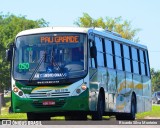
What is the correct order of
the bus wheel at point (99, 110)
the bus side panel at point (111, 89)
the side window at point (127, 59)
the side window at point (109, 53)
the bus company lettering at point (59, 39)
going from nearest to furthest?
the bus company lettering at point (59, 39) → the bus wheel at point (99, 110) → the side window at point (109, 53) → the bus side panel at point (111, 89) → the side window at point (127, 59)

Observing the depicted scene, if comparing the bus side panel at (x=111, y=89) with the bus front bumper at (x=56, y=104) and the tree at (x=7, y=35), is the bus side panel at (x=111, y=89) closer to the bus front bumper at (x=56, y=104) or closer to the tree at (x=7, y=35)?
the bus front bumper at (x=56, y=104)

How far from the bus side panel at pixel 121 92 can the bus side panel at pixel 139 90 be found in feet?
6.57

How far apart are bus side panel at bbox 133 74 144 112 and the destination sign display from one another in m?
7.71

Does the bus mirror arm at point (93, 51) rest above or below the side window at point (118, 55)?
below

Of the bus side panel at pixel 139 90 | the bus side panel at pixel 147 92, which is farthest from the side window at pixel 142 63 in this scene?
the bus side panel at pixel 139 90

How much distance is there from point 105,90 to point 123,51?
363cm

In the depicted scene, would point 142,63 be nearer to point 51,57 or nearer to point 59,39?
point 59,39

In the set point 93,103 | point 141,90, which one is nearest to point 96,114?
point 93,103

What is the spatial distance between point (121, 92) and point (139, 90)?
350cm

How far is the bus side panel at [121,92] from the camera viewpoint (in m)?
29.5

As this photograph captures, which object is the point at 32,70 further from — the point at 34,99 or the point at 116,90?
the point at 116,90

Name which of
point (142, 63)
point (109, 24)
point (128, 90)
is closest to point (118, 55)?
point (128, 90)

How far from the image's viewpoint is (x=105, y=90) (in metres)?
27.1

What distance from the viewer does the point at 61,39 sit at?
25141 mm
